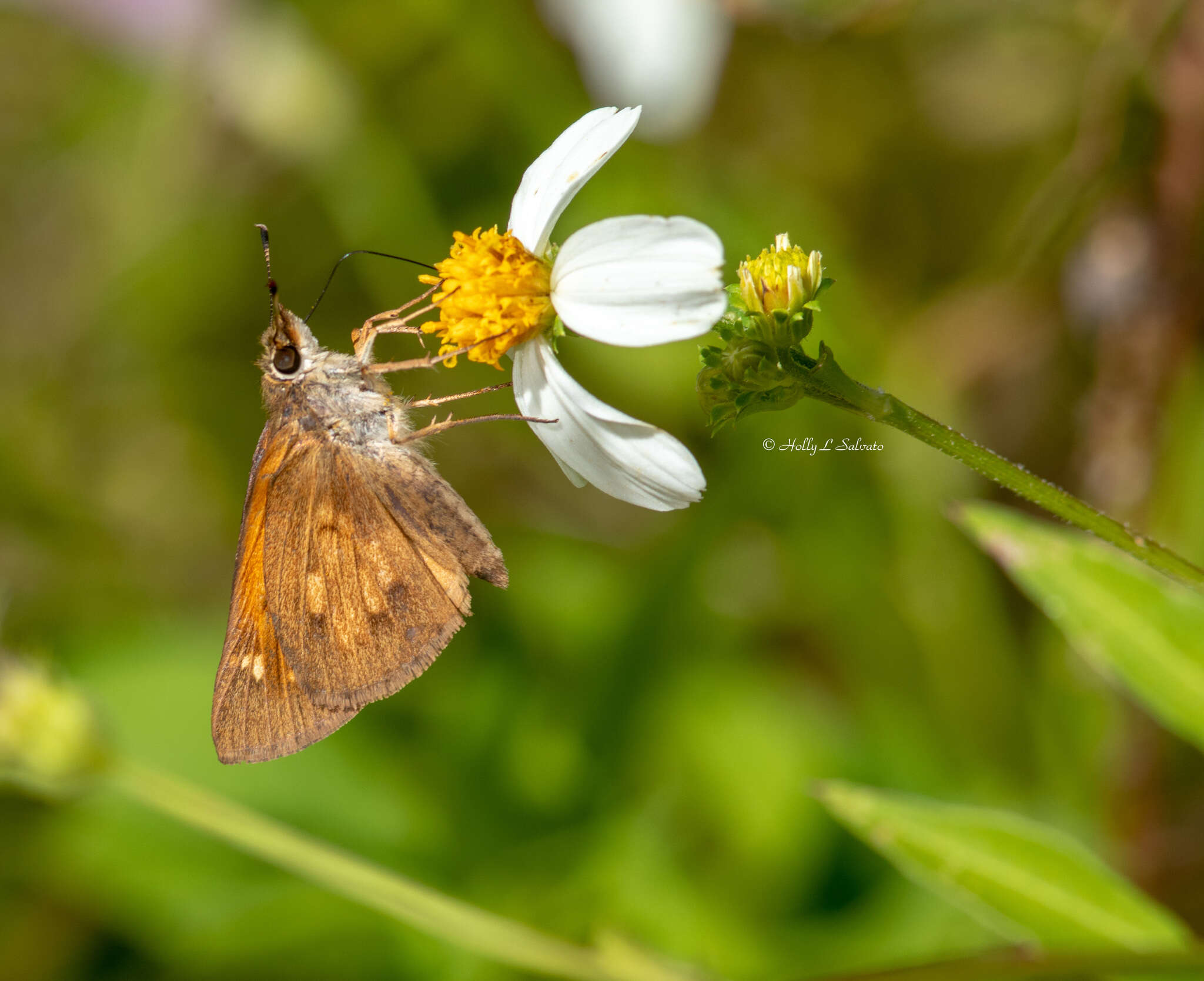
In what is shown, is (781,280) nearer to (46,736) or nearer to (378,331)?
(378,331)

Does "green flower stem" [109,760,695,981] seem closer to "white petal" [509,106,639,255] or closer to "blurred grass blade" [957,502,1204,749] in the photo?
"blurred grass blade" [957,502,1204,749]

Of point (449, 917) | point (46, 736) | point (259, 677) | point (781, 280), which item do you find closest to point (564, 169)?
point (781, 280)

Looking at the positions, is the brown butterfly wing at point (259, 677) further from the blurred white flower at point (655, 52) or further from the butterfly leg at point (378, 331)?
the blurred white flower at point (655, 52)

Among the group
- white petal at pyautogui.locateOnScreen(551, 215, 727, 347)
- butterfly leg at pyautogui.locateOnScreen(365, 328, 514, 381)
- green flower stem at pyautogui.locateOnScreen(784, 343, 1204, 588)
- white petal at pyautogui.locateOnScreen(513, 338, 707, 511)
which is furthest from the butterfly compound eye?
green flower stem at pyautogui.locateOnScreen(784, 343, 1204, 588)

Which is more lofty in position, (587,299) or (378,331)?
(378,331)

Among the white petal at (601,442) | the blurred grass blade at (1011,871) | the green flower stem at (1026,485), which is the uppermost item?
the white petal at (601,442)

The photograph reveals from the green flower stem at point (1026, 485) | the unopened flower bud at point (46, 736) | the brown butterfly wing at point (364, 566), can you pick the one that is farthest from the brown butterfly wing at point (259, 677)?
the green flower stem at point (1026, 485)

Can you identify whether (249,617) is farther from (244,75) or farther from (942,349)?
(244,75)
